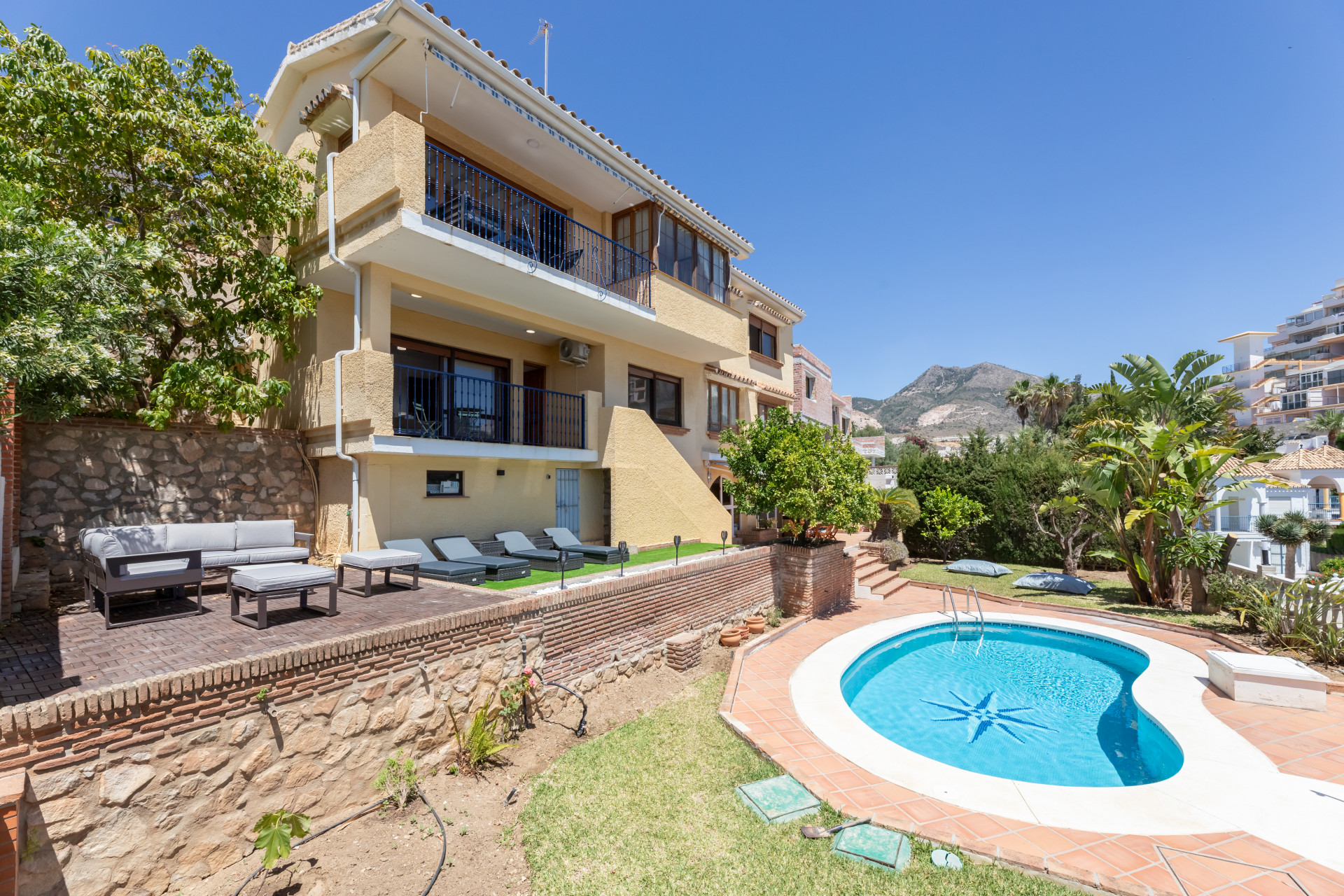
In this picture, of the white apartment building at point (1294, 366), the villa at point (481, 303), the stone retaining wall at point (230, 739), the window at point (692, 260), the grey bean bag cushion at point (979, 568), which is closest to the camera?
the stone retaining wall at point (230, 739)

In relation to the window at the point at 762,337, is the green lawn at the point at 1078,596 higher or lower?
lower

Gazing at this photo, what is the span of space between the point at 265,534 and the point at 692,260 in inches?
544

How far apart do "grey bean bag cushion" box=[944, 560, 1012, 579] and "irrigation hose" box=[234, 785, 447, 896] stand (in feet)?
68.9

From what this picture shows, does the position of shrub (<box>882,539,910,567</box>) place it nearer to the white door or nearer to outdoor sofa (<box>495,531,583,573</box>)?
the white door

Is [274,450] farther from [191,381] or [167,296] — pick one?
[167,296]

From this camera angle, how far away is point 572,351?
52.5 feet

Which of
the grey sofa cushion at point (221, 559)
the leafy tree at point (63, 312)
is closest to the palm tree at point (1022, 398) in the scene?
the grey sofa cushion at point (221, 559)

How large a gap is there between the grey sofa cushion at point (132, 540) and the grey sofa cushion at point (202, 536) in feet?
0.42

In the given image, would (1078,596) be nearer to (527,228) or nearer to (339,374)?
(527,228)

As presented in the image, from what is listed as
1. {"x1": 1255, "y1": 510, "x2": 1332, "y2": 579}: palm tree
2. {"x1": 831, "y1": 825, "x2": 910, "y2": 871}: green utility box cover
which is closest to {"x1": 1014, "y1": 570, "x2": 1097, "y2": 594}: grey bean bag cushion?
→ {"x1": 1255, "y1": 510, "x2": 1332, "y2": 579}: palm tree

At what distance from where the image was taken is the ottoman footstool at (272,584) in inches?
265

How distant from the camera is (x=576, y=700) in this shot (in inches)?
354

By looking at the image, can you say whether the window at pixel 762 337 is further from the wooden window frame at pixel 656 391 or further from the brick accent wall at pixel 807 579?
the brick accent wall at pixel 807 579

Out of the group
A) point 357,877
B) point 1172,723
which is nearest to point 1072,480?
point 1172,723
